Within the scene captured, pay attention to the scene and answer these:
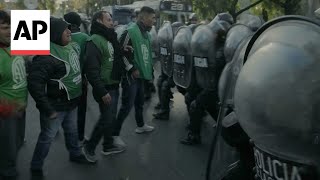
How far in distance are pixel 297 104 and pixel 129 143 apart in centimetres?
407

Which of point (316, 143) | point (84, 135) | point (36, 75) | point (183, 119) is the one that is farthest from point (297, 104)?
point (183, 119)

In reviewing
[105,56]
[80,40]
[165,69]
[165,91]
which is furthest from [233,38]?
[165,91]

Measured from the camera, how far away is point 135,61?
5703 mm

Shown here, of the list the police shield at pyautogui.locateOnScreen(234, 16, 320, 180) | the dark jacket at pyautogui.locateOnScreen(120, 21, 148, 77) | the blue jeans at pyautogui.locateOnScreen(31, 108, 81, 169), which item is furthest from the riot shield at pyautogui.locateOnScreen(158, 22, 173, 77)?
the police shield at pyautogui.locateOnScreen(234, 16, 320, 180)

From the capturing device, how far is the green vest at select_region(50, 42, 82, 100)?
171 inches

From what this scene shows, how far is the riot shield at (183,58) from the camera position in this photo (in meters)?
5.56

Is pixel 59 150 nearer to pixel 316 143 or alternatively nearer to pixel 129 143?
pixel 129 143

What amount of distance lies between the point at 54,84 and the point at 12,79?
464mm

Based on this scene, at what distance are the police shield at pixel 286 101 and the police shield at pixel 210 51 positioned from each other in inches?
112

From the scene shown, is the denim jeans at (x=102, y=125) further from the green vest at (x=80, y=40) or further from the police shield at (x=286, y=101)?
Answer: the police shield at (x=286, y=101)

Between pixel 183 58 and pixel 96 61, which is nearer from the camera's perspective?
pixel 96 61

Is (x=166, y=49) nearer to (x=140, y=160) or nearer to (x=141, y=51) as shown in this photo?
(x=141, y=51)

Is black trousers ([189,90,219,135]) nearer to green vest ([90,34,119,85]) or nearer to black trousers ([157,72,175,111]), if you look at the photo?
green vest ([90,34,119,85])

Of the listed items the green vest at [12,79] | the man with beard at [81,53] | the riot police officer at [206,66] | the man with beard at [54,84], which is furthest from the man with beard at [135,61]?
the green vest at [12,79]
